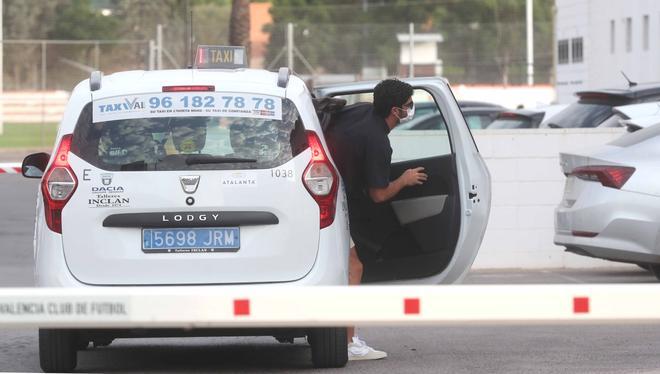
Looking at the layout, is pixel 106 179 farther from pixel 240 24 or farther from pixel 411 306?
pixel 240 24

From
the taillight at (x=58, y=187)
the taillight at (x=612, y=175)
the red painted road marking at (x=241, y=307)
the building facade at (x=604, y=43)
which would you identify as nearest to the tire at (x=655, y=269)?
the taillight at (x=612, y=175)

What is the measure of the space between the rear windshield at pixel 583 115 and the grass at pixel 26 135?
Answer: 21702 millimetres

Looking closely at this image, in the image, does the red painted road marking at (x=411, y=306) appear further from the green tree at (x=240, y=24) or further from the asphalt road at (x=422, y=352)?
the green tree at (x=240, y=24)

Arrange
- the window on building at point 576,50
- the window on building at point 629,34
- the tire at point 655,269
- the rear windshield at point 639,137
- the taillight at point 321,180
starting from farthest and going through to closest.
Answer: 1. the window on building at point 576,50
2. the window on building at point 629,34
3. the tire at point 655,269
4. the rear windshield at point 639,137
5. the taillight at point 321,180

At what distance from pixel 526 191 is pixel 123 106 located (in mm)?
7511

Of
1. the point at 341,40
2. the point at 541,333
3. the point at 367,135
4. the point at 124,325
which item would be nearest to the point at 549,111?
the point at 541,333

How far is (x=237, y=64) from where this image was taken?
28.2 feet

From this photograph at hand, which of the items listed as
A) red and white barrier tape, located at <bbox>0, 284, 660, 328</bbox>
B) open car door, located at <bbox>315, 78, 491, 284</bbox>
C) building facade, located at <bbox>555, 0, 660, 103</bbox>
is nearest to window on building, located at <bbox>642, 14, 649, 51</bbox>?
building facade, located at <bbox>555, 0, 660, 103</bbox>

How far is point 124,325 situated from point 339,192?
3018 mm

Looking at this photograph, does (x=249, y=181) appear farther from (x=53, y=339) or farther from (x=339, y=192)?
(x=53, y=339)

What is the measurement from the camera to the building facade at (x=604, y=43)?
34.6 meters

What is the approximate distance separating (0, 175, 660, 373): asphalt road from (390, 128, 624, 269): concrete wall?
14.0ft

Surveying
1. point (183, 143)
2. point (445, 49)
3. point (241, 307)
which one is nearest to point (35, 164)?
point (183, 143)

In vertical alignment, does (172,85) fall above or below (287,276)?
above
